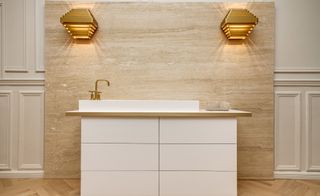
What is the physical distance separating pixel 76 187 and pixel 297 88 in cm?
238

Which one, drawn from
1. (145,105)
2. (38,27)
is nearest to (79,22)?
(38,27)

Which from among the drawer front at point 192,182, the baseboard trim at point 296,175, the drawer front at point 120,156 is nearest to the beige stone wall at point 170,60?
the baseboard trim at point 296,175

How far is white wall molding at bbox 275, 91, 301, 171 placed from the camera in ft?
9.95

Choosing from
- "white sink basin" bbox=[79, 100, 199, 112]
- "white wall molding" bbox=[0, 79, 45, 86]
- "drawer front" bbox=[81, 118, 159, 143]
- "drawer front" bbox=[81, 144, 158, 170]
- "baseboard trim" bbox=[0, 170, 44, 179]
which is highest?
"white wall molding" bbox=[0, 79, 45, 86]

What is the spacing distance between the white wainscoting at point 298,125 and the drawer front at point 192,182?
3.34ft

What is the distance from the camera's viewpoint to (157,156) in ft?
7.50

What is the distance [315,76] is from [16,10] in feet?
10.3

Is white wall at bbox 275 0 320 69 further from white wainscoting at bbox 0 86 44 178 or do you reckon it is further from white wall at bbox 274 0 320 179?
white wainscoting at bbox 0 86 44 178

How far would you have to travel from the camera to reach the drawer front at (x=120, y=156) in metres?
2.28

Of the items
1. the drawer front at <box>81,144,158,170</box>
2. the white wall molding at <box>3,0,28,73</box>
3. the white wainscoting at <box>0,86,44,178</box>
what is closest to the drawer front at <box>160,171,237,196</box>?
the drawer front at <box>81,144,158,170</box>

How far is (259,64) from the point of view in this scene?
2.99m

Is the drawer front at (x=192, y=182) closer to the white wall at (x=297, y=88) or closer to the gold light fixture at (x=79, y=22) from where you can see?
the white wall at (x=297, y=88)

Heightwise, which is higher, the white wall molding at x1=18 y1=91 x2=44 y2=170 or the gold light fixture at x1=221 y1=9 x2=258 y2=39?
the gold light fixture at x1=221 y1=9 x2=258 y2=39

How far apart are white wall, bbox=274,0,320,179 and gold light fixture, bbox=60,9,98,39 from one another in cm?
188
